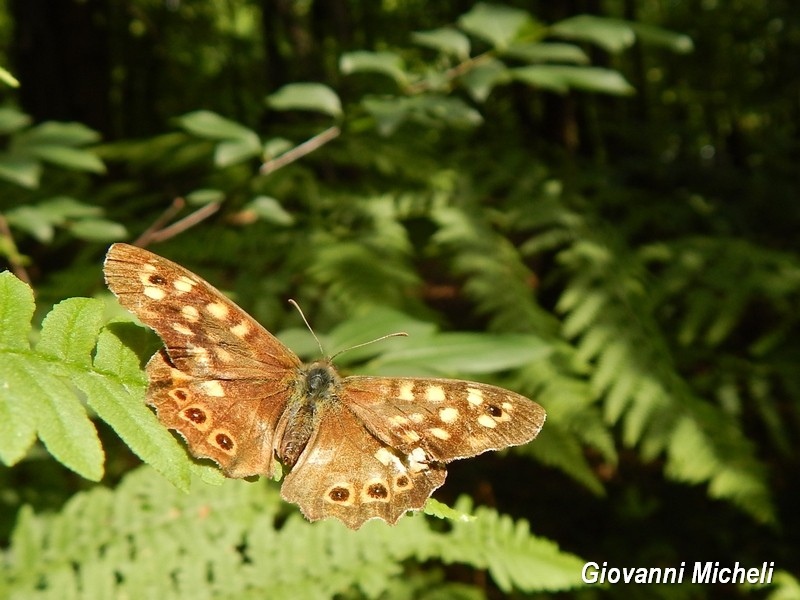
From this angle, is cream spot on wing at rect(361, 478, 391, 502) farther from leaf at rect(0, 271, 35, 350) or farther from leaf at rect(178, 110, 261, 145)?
leaf at rect(178, 110, 261, 145)

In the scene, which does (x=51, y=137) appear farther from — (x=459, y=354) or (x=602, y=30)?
(x=602, y=30)

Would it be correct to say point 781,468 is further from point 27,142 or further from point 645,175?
point 27,142

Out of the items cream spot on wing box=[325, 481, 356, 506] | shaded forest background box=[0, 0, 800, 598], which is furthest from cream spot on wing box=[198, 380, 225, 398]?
shaded forest background box=[0, 0, 800, 598]

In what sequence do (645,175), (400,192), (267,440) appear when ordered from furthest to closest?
(645,175) < (400,192) < (267,440)

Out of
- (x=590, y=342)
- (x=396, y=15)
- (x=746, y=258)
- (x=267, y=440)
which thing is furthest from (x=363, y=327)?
(x=396, y=15)

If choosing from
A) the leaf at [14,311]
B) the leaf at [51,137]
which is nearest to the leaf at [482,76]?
the leaf at [51,137]

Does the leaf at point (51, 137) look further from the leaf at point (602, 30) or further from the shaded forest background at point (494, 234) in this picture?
the leaf at point (602, 30)
